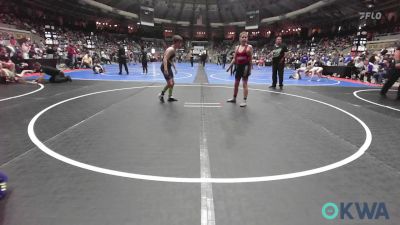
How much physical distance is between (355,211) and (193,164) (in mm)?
1810

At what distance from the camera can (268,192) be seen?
9.20ft

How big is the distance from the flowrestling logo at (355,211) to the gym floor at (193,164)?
0.03 m

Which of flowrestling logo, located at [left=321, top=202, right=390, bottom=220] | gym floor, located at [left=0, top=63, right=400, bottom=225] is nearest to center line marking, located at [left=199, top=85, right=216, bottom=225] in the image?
gym floor, located at [left=0, top=63, right=400, bottom=225]

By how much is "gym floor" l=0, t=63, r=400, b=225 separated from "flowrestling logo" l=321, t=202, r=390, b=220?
0.10 ft

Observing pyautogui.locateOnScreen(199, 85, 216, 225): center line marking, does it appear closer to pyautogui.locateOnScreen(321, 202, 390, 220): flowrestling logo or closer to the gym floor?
the gym floor

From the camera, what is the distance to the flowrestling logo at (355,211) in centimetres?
242

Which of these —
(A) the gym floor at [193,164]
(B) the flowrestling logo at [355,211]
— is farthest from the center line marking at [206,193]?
(B) the flowrestling logo at [355,211]

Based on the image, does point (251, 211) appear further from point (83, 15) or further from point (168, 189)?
point (83, 15)

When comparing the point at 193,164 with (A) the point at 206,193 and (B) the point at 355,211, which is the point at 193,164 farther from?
(B) the point at 355,211

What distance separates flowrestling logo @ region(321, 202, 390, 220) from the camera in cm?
242

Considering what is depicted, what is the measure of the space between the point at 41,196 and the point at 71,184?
1.00 feet

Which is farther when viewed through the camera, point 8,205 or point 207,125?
point 207,125

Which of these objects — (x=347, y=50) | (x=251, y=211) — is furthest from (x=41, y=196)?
(x=347, y=50)

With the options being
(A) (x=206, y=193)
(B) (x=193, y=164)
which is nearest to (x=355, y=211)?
(A) (x=206, y=193)
